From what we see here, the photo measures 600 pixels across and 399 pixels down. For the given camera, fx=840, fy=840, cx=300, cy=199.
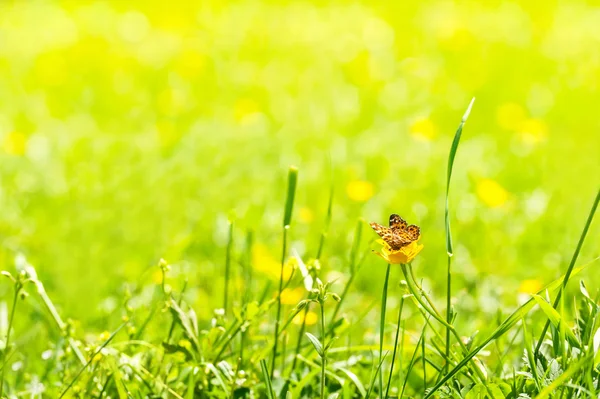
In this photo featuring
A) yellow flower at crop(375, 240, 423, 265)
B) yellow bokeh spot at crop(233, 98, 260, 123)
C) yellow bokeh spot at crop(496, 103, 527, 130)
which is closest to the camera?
yellow flower at crop(375, 240, 423, 265)

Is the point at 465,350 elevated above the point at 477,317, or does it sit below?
above

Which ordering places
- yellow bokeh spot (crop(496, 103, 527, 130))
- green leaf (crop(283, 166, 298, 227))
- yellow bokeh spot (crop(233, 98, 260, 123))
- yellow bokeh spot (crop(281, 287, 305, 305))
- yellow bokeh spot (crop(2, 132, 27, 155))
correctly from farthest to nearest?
1. yellow bokeh spot (crop(233, 98, 260, 123))
2. yellow bokeh spot (crop(496, 103, 527, 130))
3. yellow bokeh spot (crop(2, 132, 27, 155))
4. yellow bokeh spot (crop(281, 287, 305, 305))
5. green leaf (crop(283, 166, 298, 227))

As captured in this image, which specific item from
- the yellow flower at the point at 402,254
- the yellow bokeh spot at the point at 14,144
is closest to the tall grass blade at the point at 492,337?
the yellow flower at the point at 402,254

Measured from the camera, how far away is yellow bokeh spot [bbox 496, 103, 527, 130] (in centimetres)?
371

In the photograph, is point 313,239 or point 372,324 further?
point 313,239

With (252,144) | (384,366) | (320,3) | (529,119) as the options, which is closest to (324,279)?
(384,366)

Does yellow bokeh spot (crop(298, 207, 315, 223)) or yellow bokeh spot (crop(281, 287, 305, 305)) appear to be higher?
yellow bokeh spot (crop(298, 207, 315, 223))

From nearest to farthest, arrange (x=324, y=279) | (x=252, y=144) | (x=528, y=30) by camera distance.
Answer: (x=324, y=279) < (x=252, y=144) < (x=528, y=30)

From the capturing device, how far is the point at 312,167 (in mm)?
3346

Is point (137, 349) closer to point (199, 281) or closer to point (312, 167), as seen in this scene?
point (199, 281)

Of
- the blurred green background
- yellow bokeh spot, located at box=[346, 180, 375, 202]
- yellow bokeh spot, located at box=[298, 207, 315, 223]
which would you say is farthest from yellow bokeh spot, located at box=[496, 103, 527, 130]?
yellow bokeh spot, located at box=[298, 207, 315, 223]

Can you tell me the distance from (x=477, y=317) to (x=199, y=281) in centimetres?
80

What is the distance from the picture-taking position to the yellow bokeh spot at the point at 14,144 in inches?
139

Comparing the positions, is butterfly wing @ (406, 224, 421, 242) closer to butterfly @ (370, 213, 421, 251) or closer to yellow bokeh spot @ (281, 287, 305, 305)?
butterfly @ (370, 213, 421, 251)
